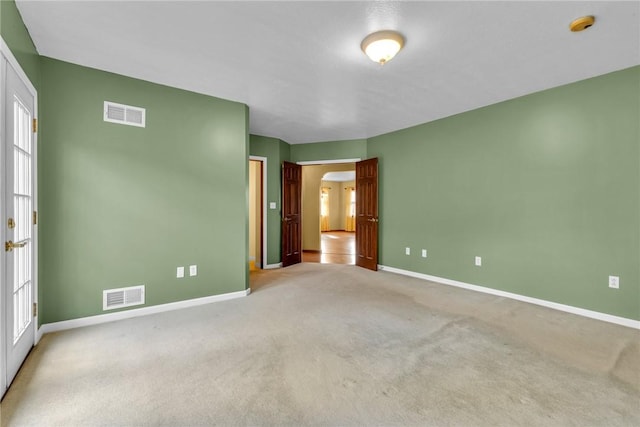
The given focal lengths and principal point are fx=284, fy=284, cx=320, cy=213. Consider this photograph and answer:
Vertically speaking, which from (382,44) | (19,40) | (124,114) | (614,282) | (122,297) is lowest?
(122,297)

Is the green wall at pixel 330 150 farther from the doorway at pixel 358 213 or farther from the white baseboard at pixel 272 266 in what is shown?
the white baseboard at pixel 272 266

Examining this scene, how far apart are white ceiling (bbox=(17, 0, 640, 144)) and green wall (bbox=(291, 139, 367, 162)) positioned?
2.02m

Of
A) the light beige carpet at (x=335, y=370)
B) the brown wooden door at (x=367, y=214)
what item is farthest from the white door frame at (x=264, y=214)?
the light beige carpet at (x=335, y=370)

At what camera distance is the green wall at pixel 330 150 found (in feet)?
19.0

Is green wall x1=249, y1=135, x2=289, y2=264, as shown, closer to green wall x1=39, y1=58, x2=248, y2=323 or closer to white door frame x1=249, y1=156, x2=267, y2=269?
white door frame x1=249, y1=156, x2=267, y2=269

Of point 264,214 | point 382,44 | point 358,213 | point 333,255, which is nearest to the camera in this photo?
point 382,44

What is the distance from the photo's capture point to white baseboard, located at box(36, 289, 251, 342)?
8.86 feet

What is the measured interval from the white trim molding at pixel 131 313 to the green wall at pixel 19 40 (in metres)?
2.20

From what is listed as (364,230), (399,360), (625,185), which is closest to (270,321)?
(399,360)

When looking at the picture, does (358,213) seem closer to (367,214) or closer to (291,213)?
(367,214)

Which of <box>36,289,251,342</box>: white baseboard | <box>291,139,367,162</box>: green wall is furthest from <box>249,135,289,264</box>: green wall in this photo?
<box>36,289,251,342</box>: white baseboard

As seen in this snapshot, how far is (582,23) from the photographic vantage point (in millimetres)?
2154

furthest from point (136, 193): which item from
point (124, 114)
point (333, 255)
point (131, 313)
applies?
point (333, 255)

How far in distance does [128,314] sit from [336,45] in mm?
3394
